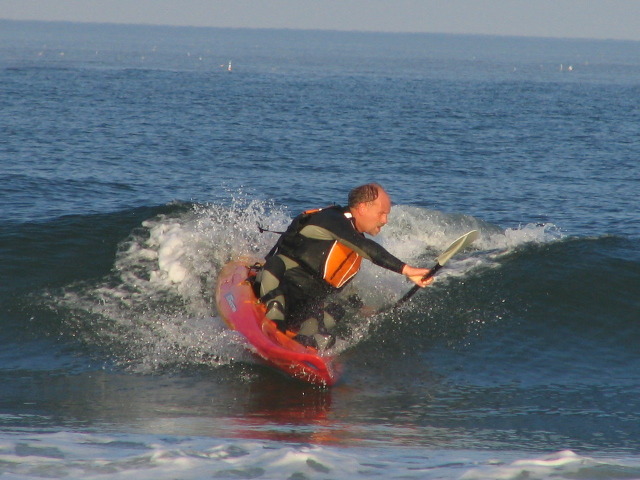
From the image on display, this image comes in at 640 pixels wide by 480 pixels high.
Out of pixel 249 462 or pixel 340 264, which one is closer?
pixel 249 462

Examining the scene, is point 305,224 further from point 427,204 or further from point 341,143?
point 341,143

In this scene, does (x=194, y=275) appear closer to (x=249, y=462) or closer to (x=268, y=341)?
(x=268, y=341)

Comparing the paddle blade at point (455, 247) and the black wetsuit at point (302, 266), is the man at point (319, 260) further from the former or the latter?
the paddle blade at point (455, 247)

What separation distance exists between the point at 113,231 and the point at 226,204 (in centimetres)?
342

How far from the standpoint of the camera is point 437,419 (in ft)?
21.1

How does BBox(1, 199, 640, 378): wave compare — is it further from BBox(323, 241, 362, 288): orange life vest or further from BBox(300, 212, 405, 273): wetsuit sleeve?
BBox(300, 212, 405, 273): wetsuit sleeve

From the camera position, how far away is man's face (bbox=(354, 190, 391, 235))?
6840mm

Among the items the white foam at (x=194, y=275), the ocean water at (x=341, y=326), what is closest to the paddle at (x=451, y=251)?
the ocean water at (x=341, y=326)

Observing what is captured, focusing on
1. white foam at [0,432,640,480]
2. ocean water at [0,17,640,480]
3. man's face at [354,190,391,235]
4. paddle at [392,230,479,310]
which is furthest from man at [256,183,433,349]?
white foam at [0,432,640,480]

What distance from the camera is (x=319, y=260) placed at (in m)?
7.29

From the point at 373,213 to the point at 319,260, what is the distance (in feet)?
2.33

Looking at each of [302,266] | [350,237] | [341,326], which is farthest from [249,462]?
[341,326]

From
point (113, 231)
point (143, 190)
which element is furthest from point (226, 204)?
point (113, 231)

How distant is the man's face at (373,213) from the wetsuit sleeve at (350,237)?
9 centimetres
